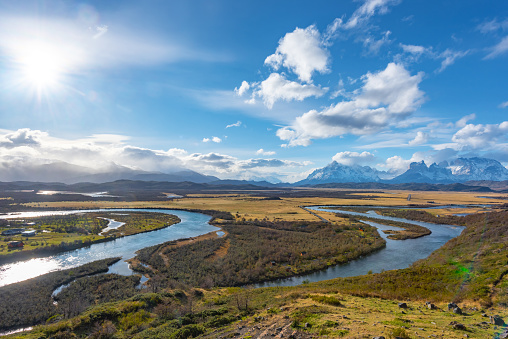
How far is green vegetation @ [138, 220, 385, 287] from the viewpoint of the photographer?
42.0m

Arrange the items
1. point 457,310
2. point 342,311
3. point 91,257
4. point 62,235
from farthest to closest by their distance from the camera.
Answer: point 62,235
point 91,257
point 342,311
point 457,310

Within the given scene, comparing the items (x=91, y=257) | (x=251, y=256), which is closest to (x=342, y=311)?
(x=251, y=256)

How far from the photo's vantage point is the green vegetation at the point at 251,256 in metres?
42.0

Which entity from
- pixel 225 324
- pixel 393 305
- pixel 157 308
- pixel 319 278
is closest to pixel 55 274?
pixel 157 308

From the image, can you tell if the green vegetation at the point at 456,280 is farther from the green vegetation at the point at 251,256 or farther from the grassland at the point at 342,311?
the green vegetation at the point at 251,256

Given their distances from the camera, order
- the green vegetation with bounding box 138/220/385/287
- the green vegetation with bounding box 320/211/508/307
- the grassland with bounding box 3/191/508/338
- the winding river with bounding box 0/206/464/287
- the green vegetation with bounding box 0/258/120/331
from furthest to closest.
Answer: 1. the winding river with bounding box 0/206/464/287
2. the green vegetation with bounding box 138/220/385/287
3. the green vegetation with bounding box 0/258/120/331
4. the green vegetation with bounding box 320/211/508/307
5. the grassland with bounding box 3/191/508/338

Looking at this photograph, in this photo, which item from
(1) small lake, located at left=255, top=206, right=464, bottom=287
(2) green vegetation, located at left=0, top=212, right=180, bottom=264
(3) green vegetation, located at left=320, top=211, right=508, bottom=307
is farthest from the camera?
(2) green vegetation, located at left=0, top=212, right=180, bottom=264

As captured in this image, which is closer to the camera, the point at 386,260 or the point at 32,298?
the point at 32,298

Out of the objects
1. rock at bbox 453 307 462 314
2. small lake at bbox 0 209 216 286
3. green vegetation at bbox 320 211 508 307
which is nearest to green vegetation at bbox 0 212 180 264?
small lake at bbox 0 209 216 286

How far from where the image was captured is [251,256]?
168 ft

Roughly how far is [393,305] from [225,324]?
49.5ft

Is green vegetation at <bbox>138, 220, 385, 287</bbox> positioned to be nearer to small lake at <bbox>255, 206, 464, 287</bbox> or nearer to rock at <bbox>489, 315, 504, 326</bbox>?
small lake at <bbox>255, 206, 464, 287</bbox>

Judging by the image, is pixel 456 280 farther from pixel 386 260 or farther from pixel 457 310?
pixel 386 260

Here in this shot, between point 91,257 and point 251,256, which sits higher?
point 251,256
